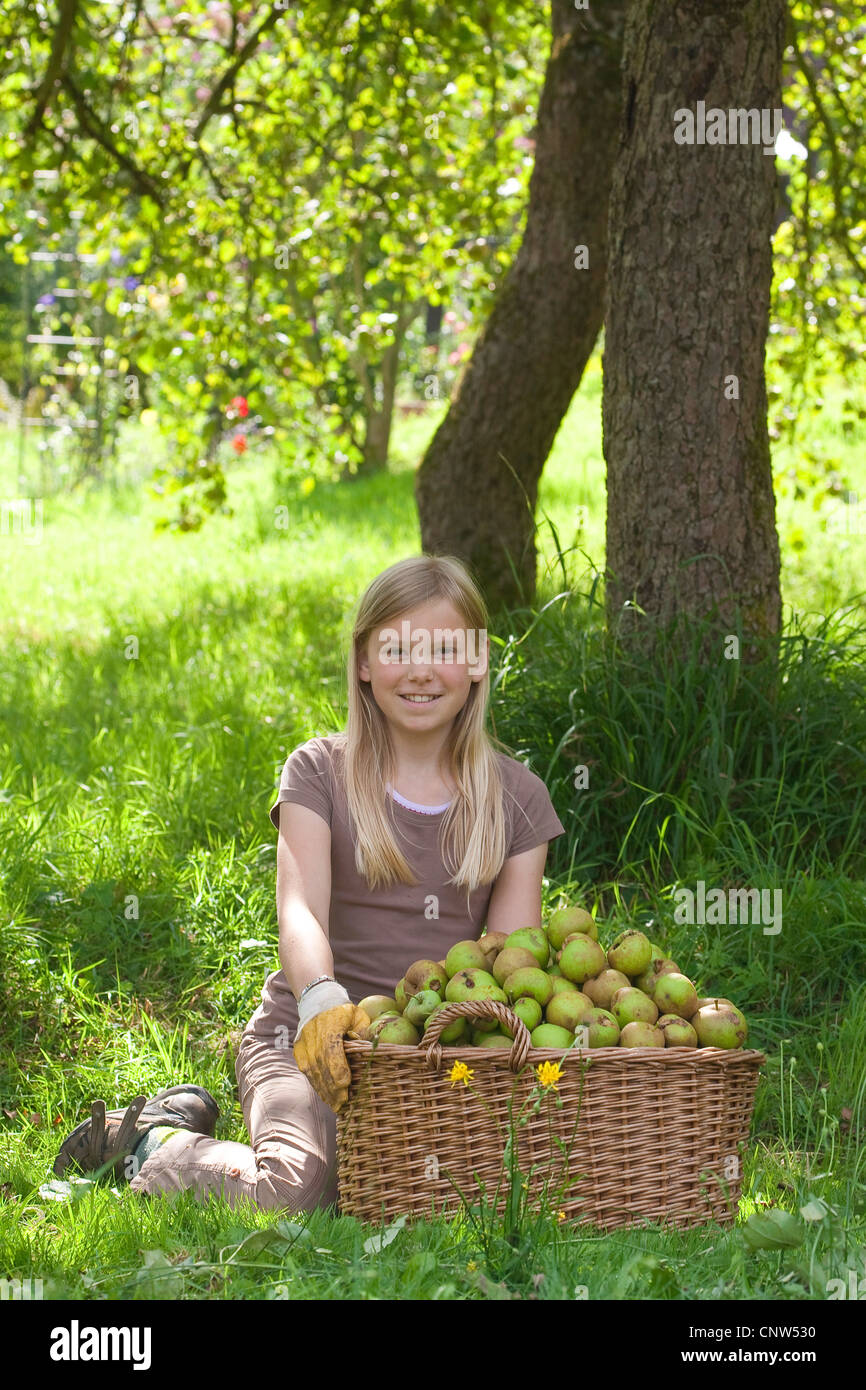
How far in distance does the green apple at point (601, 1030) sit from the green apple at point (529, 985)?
94mm

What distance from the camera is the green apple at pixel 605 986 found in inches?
109

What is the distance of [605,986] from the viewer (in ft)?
9.13

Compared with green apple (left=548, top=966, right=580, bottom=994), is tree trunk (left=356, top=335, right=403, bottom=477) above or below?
above

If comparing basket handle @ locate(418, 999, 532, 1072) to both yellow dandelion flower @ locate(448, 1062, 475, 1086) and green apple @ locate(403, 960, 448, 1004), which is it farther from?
green apple @ locate(403, 960, 448, 1004)

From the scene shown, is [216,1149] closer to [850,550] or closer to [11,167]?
[11,167]

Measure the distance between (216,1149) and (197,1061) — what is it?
79 centimetres

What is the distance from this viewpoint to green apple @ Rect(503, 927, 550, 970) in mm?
2818

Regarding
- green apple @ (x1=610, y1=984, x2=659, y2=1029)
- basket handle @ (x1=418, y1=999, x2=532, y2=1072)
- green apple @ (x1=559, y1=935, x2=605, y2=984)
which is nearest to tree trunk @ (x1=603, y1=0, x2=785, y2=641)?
green apple @ (x1=559, y1=935, x2=605, y2=984)

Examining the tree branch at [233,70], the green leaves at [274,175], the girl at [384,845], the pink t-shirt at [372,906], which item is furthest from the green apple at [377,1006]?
the tree branch at [233,70]

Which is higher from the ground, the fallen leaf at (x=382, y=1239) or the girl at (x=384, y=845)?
the girl at (x=384, y=845)

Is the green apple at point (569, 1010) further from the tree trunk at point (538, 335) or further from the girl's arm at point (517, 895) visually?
the tree trunk at point (538, 335)

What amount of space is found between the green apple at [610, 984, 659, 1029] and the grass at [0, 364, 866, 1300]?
0.38 m

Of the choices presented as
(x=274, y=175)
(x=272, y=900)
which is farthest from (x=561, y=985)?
(x=274, y=175)

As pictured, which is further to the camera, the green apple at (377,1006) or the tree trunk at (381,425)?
the tree trunk at (381,425)
